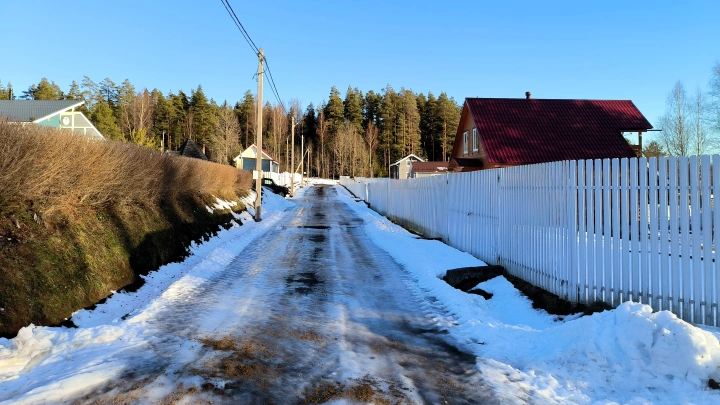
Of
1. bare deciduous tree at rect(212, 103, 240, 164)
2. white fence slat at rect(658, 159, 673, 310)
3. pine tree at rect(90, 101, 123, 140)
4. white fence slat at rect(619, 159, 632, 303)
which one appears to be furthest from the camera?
bare deciduous tree at rect(212, 103, 240, 164)

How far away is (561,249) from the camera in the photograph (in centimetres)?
667

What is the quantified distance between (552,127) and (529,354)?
25.1 meters

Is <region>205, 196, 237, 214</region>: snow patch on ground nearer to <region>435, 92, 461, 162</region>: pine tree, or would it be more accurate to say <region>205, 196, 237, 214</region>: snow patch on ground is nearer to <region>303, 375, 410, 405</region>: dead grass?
<region>303, 375, 410, 405</region>: dead grass

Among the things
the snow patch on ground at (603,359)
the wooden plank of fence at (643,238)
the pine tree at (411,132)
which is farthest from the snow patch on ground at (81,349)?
the pine tree at (411,132)

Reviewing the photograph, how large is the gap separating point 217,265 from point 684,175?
8.48 metres

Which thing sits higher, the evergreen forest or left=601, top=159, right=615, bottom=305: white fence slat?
the evergreen forest

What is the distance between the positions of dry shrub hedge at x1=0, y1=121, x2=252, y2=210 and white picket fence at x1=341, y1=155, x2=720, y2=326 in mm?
7643

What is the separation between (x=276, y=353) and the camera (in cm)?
466

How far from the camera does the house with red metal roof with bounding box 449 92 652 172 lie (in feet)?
82.5

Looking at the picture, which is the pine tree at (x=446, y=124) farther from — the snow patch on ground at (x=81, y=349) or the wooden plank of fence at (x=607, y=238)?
the snow patch on ground at (x=81, y=349)

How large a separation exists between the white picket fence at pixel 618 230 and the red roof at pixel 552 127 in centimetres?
1753

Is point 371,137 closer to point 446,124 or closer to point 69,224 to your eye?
point 446,124

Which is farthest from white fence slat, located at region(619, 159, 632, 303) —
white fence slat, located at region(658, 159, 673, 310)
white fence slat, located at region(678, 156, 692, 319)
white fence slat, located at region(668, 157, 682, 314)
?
white fence slat, located at region(678, 156, 692, 319)

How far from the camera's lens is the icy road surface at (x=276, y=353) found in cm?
372
